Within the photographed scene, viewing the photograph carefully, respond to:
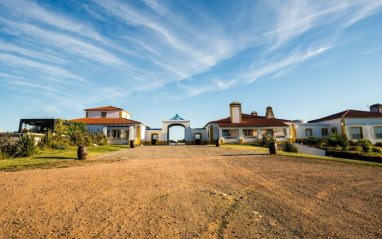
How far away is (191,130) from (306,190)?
30132mm

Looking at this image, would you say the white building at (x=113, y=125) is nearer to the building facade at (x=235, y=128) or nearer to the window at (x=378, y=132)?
the building facade at (x=235, y=128)

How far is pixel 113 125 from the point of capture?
3045 centimetres

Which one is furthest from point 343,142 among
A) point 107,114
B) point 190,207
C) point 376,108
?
point 107,114

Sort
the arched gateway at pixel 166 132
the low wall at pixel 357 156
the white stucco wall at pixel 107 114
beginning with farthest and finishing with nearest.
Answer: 1. the white stucco wall at pixel 107 114
2. the arched gateway at pixel 166 132
3. the low wall at pixel 357 156

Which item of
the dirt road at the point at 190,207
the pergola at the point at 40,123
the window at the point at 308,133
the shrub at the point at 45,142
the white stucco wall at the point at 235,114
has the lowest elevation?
the dirt road at the point at 190,207

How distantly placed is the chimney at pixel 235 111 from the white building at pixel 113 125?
52.1ft

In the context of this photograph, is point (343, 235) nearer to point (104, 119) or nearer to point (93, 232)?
point (93, 232)

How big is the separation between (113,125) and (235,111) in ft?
68.2

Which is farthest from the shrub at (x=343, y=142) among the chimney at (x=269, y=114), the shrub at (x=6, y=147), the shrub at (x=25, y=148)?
the shrub at (x=6, y=147)

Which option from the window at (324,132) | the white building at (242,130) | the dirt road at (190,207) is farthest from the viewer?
the window at (324,132)

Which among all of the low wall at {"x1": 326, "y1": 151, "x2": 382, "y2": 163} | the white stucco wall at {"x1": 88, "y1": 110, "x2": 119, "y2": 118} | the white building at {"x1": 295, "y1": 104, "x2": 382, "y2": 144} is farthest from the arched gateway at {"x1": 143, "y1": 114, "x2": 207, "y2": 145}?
the white building at {"x1": 295, "y1": 104, "x2": 382, "y2": 144}

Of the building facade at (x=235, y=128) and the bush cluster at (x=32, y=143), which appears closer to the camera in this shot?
the bush cluster at (x=32, y=143)

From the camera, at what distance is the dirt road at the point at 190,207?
3.21 m

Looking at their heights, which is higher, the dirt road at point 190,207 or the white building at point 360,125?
the white building at point 360,125
